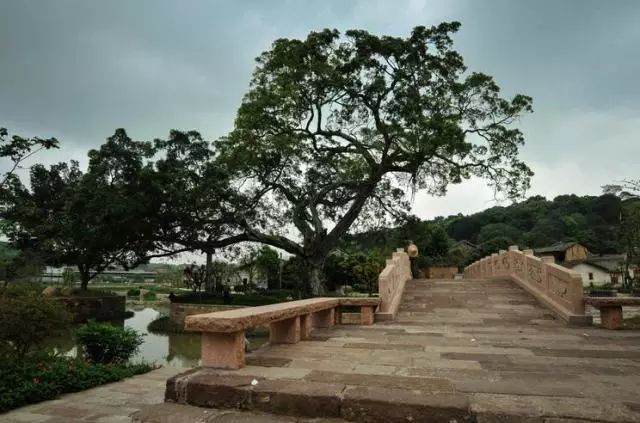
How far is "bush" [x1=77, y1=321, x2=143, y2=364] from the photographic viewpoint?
9.96 m

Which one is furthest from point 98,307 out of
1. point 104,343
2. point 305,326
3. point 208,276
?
point 305,326

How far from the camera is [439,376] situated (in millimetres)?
3357

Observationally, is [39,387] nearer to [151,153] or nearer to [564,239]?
[151,153]

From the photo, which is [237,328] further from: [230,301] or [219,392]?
[230,301]

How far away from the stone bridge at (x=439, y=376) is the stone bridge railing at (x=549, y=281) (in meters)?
0.13

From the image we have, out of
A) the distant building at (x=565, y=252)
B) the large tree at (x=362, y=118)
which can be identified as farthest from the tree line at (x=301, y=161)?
the distant building at (x=565, y=252)

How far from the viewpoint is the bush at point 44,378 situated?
19.8ft

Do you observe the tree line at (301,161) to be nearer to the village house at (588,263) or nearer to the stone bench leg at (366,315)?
the stone bench leg at (366,315)

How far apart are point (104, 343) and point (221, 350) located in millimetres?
7967

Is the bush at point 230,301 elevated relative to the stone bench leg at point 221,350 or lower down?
lower down

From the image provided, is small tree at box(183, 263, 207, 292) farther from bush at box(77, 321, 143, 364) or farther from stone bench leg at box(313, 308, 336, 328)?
stone bench leg at box(313, 308, 336, 328)

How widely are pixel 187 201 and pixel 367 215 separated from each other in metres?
8.71

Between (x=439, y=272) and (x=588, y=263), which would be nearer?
(x=439, y=272)

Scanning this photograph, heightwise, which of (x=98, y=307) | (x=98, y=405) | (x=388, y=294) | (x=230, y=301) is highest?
(x=388, y=294)
